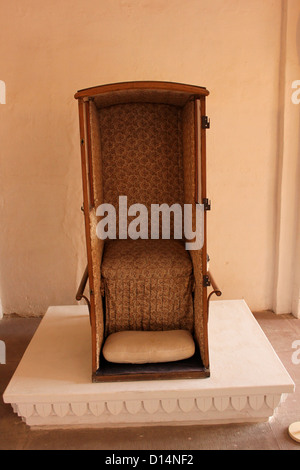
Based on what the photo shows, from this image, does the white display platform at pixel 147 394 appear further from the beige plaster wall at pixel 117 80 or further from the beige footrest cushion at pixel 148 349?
the beige plaster wall at pixel 117 80

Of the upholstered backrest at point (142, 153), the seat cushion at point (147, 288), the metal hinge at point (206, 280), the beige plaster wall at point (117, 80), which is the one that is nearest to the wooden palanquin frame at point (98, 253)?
the metal hinge at point (206, 280)

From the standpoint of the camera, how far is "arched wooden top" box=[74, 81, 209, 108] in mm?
2227

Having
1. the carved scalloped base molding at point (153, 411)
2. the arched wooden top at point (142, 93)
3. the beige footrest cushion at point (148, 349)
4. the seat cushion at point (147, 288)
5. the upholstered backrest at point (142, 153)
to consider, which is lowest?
the carved scalloped base molding at point (153, 411)

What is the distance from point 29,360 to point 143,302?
825 mm

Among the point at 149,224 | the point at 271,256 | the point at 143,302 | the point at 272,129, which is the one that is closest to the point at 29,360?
the point at 143,302

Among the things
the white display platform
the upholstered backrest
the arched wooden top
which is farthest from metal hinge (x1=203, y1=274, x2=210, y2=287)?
the arched wooden top

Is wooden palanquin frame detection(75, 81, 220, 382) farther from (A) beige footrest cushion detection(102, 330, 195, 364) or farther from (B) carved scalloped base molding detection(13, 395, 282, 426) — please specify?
(B) carved scalloped base molding detection(13, 395, 282, 426)

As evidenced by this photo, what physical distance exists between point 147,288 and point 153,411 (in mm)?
749

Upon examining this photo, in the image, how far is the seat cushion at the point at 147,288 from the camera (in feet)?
8.71

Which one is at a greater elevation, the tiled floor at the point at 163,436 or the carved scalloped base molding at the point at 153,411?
the carved scalloped base molding at the point at 153,411

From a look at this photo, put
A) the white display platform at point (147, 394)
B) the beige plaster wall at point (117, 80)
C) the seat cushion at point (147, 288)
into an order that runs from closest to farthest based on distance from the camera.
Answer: the white display platform at point (147, 394)
the seat cushion at point (147, 288)
the beige plaster wall at point (117, 80)

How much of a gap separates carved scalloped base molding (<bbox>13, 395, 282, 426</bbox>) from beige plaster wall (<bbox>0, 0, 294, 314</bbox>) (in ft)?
4.91

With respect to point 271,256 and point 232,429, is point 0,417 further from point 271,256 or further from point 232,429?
point 271,256

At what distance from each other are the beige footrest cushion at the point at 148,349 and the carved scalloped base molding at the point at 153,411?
0.24 m
